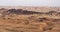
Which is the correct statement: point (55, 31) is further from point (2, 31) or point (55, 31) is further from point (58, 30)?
point (2, 31)

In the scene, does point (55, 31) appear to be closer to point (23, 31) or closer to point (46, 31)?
point (46, 31)

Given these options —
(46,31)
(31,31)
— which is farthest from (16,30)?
(46,31)

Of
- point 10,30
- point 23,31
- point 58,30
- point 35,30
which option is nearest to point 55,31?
point 58,30

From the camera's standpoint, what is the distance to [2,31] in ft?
43.0

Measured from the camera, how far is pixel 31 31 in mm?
12984

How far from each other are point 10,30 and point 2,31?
775mm

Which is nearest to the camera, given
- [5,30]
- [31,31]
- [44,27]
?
[31,31]

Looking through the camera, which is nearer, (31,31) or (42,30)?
(31,31)

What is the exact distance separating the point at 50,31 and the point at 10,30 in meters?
2.86

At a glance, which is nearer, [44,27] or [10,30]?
[10,30]

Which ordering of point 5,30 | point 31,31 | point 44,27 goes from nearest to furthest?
1. point 31,31
2. point 5,30
3. point 44,27

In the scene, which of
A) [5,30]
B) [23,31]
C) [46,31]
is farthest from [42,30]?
[5,30]

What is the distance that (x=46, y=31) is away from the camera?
13344mm

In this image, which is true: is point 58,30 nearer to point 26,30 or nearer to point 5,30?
point 26,30
